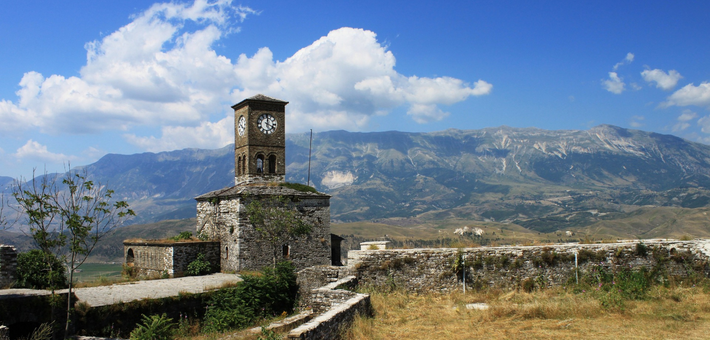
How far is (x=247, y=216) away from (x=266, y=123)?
367 inches

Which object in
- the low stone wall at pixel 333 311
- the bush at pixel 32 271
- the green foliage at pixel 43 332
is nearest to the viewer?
the low stone wall at pixel 333 311

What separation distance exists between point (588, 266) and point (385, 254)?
7344 mm

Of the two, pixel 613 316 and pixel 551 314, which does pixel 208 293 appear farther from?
pixel 613 316

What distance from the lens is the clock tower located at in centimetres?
3600

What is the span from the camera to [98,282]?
23781 mm

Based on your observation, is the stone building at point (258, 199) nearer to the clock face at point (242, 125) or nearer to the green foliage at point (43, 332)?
the clock face at point (242, 125)

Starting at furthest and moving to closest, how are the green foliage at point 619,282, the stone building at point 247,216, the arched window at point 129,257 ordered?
the arched window at point 129,257
the stone building at point 247,216
the green foliage at point 619,282

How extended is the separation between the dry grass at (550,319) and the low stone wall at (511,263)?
1.12m

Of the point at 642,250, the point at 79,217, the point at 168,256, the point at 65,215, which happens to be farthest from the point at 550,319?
the point at 168,256

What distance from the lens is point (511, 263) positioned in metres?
17.1

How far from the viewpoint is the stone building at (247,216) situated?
29969 mm

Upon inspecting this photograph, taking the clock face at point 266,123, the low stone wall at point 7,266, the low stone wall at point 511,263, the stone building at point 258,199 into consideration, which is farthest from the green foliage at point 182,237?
the low stone wall at point 511,263

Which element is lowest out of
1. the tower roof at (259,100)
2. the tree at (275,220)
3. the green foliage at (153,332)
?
the green foliage at (153,332)

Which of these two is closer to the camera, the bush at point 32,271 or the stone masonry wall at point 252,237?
the bush at point 32,271
